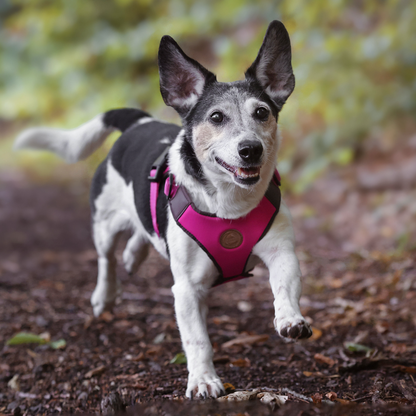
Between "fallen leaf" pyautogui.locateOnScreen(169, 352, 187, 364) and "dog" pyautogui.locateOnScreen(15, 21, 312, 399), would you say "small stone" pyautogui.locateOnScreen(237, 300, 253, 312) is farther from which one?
"dog" pyautogui.locateOnScreen(15, 21, 312, 399)

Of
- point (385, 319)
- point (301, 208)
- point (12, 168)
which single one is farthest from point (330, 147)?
point (12, 168)

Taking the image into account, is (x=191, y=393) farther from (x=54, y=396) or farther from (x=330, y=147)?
(x=330, y=147)

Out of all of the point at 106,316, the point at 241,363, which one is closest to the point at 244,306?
the point at 106,316

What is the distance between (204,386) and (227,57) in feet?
22.9

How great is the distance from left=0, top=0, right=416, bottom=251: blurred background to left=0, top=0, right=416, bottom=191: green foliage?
22mm

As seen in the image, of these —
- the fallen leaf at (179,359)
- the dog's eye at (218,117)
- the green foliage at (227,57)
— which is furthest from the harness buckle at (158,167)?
the green foliage at (227,57)

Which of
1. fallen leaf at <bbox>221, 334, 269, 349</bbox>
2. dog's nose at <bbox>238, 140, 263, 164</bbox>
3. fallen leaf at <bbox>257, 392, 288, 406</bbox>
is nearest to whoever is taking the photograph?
fallen leaf at <bbox>257, 392, 288, 406</bbox>

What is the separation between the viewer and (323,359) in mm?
3131

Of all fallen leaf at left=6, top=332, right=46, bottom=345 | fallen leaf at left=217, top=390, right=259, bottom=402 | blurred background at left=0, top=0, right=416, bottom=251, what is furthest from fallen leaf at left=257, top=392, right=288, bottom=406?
blurred background at left=0, top=0, right=416, bottom=251

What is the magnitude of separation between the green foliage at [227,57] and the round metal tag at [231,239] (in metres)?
4.24

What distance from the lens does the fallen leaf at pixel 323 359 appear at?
3076 millimetres

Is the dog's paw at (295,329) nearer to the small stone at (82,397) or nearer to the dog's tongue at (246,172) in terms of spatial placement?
the dog's tongue at (246,172)

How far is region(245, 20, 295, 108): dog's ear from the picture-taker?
2.77 m

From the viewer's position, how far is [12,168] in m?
13.1
